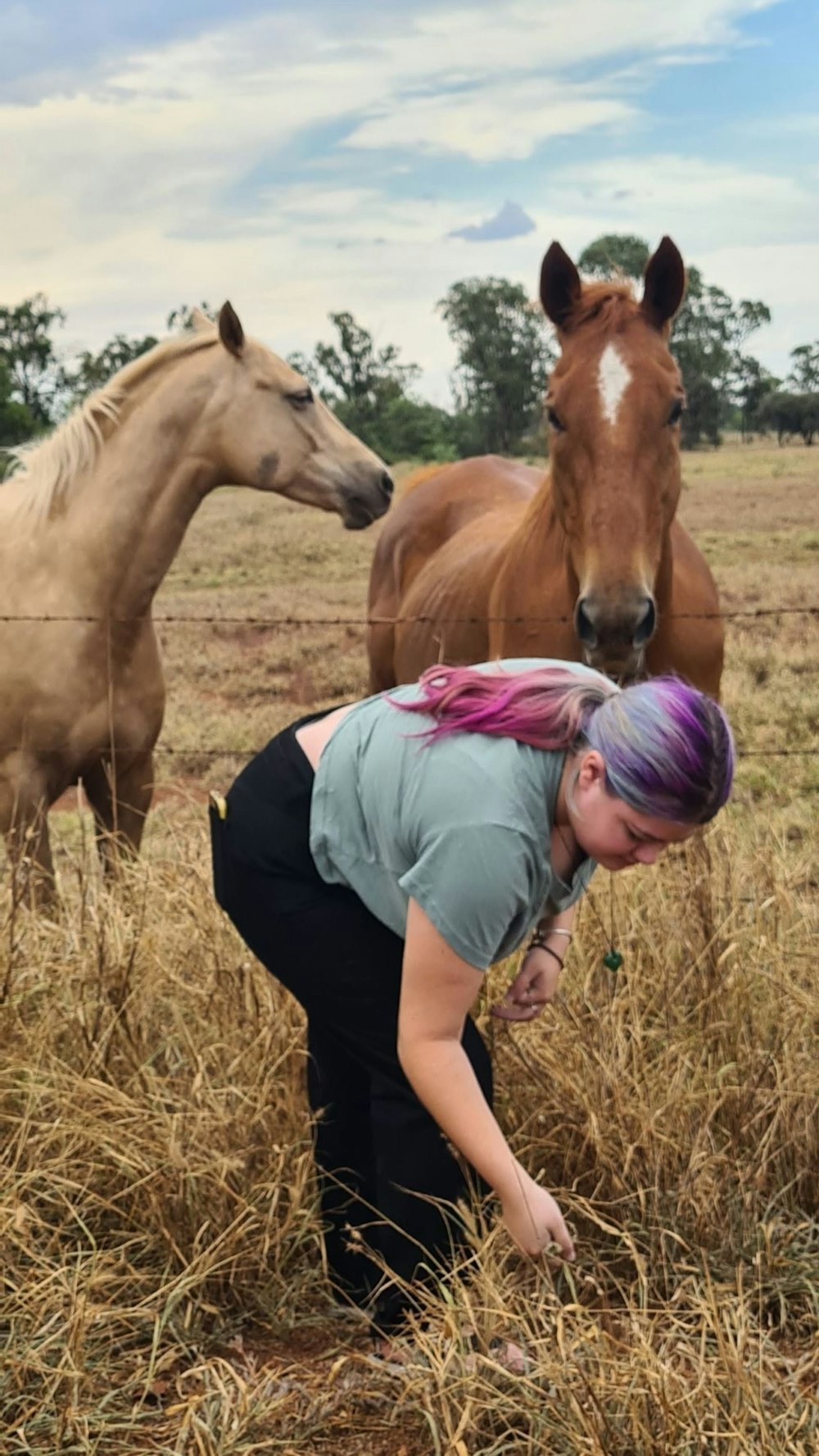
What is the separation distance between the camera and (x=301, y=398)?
4.64 m

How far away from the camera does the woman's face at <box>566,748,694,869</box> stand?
1.96 m

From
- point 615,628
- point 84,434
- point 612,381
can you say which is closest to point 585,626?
point 615,628

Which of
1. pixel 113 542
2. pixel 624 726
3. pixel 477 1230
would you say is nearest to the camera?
pixel 624 726

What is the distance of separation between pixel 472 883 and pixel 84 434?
3.05 meters

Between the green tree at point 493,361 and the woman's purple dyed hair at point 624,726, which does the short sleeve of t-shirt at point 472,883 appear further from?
the green tree at point 493,361

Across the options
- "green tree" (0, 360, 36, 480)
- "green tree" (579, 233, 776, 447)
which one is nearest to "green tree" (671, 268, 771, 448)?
"green tree" (579, 233, 776, 447)

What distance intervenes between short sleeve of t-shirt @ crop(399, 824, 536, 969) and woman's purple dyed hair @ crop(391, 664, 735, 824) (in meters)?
0.18

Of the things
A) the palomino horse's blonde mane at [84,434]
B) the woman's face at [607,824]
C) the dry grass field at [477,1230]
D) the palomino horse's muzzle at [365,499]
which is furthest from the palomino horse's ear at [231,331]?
the woman's face at [607,824]

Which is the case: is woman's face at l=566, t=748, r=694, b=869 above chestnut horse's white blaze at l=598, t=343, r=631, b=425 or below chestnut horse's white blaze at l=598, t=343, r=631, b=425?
below

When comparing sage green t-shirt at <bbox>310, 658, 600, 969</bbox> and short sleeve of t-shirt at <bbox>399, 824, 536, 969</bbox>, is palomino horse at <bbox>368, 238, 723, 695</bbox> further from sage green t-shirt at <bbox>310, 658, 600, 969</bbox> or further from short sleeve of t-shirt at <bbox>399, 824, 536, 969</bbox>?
short sleeve of t-shirt at <bbox>399, 824, 536, 969</bbox>

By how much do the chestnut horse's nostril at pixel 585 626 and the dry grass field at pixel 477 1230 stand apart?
0.67 meters

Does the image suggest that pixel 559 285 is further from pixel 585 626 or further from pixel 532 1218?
pixel 532 1218

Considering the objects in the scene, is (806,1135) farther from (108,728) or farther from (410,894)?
(108,728)

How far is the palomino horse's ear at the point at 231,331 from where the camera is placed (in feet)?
14.3
